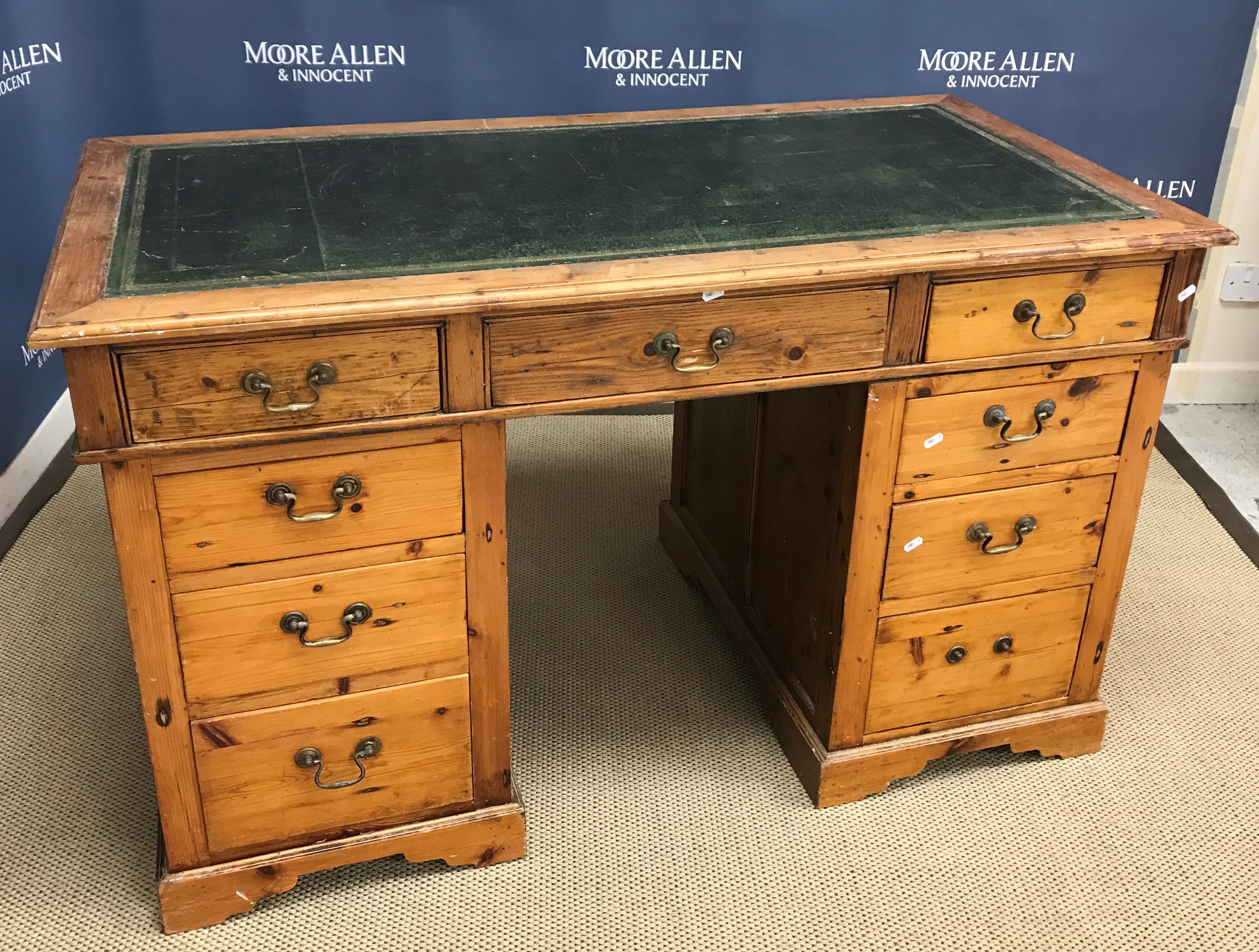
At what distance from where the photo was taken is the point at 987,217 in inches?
66.1

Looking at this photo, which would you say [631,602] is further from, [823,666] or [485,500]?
[485,500]

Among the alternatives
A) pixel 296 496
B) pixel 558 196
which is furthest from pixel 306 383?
pixel 558 196

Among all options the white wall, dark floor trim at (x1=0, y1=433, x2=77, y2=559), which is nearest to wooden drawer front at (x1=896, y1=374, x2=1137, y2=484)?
the white wall

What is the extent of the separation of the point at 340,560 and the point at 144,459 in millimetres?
274

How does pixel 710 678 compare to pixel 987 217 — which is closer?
pixel 987 217

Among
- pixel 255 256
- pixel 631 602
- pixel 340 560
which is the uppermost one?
pixel 255 256

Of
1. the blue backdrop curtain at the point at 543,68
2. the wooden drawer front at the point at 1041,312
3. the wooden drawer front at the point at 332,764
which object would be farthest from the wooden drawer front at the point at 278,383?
the blue backdrop curtain at the point at 543,68

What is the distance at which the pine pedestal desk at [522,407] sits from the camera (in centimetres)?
144

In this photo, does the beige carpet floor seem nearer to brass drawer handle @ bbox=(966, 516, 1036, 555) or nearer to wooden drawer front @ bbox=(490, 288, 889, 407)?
brass drawer handle @ bbox=(966, 516, 1036, 555)

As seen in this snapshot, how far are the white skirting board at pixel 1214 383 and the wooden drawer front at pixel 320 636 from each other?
2.32m

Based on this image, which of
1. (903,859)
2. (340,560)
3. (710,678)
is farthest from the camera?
(710,678)

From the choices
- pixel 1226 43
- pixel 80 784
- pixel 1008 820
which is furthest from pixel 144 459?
pixel 1226 43

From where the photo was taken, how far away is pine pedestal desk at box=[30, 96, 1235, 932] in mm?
1436

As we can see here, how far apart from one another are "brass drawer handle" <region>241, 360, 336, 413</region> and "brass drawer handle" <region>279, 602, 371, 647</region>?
0.29 metres
